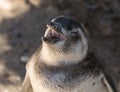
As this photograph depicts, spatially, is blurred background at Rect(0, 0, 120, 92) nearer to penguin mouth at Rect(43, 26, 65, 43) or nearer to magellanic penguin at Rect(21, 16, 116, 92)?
magellanic penguin at Rect(21, 16, 116, 92)

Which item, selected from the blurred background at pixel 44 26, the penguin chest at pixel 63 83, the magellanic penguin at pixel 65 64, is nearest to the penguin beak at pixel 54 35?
the magellanic penguin at pixel 65 64

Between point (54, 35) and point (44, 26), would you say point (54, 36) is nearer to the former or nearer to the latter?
point (54, 35)

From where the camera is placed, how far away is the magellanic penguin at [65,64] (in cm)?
229

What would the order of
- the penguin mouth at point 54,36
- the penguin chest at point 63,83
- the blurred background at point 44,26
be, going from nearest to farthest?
1. the penguin mouth at point 54,36
2. the penguin chest at point 63,83
3. the blurred background at point 44,26

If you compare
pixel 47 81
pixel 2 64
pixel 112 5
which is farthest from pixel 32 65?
pixel 112 5

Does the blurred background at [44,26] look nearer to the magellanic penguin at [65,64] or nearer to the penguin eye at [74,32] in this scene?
the magellanic penguin at [65,64]

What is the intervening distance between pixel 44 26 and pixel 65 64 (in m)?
1.97

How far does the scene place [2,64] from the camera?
390 centimetres

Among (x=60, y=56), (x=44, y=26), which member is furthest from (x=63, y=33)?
(x=44, y=26)

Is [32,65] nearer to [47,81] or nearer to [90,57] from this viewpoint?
[47,81]

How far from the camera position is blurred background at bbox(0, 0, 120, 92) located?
4.08 metres

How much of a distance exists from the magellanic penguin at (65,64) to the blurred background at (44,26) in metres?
1.32

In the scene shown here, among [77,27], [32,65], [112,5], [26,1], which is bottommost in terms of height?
[112,5]

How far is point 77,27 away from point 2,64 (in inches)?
65.9
